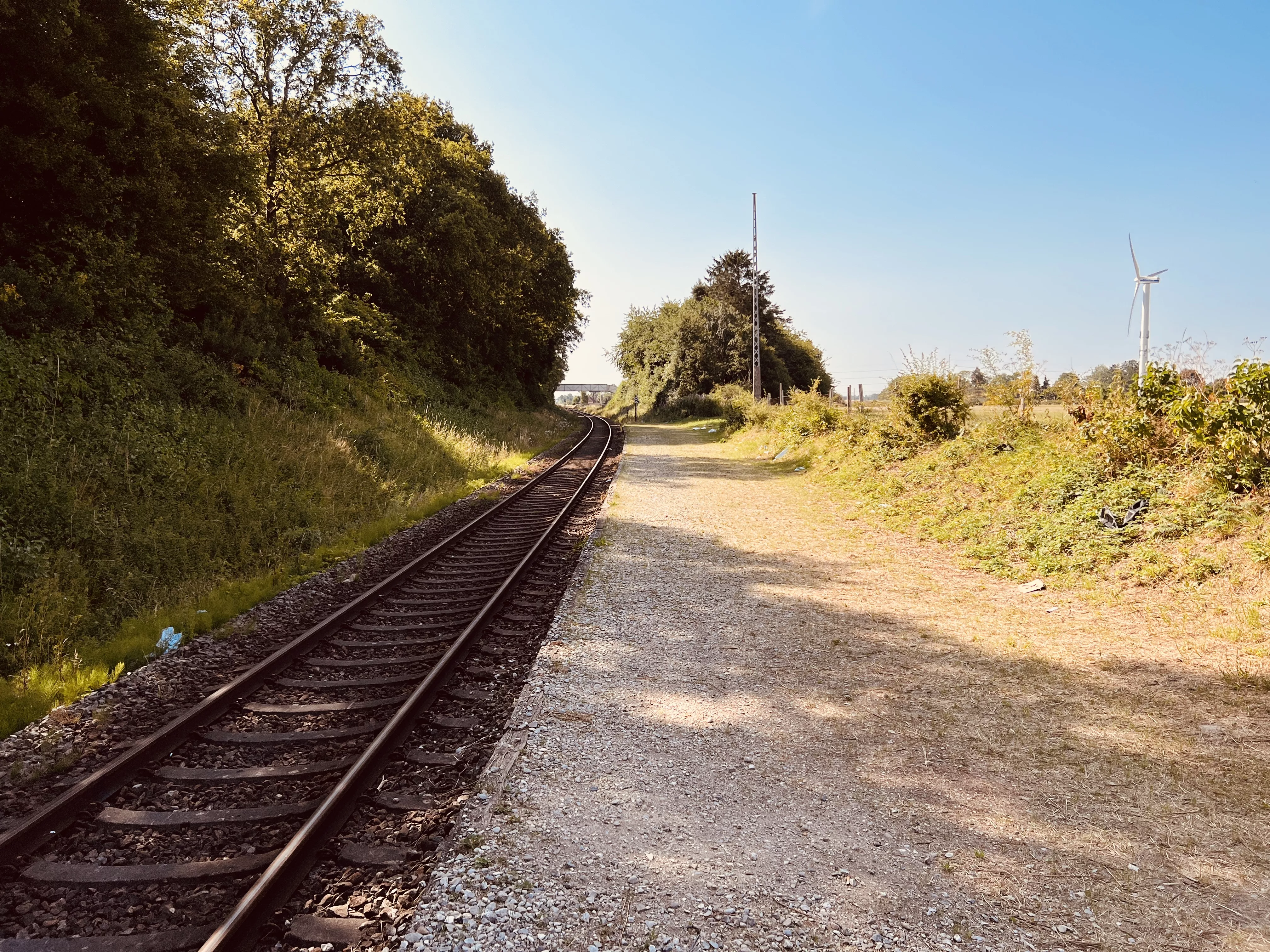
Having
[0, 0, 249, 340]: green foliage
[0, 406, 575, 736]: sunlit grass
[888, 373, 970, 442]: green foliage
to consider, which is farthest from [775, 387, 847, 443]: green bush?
[0, 0, 249, 340]: green foliage

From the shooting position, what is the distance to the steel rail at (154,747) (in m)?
3.25

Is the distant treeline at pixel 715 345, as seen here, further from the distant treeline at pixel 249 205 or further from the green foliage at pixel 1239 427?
the green foliage at pixel 1239 427

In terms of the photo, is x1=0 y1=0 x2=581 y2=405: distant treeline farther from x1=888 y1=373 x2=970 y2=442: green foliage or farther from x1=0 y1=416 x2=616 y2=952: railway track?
x1=888 y1=373 x2=970 y2=442: green foliage

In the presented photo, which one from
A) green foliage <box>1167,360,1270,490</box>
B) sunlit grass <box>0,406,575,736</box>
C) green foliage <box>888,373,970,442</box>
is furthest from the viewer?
green foliage <box>888,373,970,442</box>

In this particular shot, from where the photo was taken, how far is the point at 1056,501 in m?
8.88

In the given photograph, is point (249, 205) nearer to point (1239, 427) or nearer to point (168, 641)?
point (168, 641)

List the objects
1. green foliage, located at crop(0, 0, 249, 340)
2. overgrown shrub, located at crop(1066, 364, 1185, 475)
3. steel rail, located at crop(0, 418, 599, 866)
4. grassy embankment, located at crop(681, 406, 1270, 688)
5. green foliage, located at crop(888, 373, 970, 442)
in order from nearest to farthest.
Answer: steel rail, located at crop(0, 418, 599, 866) → grassy embankment, located at crop(681, 406, 1270, 688) → overgrown shrub, located at crop(1066, 364, 1185, 475) → green foliage, located at crop(0, 0, 249, 340) → green foliage, located at crop(888, 373, 970, 442)

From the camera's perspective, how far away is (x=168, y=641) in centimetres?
584

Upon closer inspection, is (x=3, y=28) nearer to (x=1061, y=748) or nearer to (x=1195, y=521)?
(x=1061, y=748)

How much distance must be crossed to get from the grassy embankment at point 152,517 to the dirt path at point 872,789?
12.2 feet

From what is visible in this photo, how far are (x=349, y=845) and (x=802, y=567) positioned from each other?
6806 millimetres

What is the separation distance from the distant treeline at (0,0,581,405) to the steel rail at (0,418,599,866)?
6670 millimetres

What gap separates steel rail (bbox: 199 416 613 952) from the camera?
8.89ft

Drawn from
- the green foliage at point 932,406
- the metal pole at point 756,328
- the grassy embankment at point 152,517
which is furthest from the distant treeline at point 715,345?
the grassy embankment at point 152,517
